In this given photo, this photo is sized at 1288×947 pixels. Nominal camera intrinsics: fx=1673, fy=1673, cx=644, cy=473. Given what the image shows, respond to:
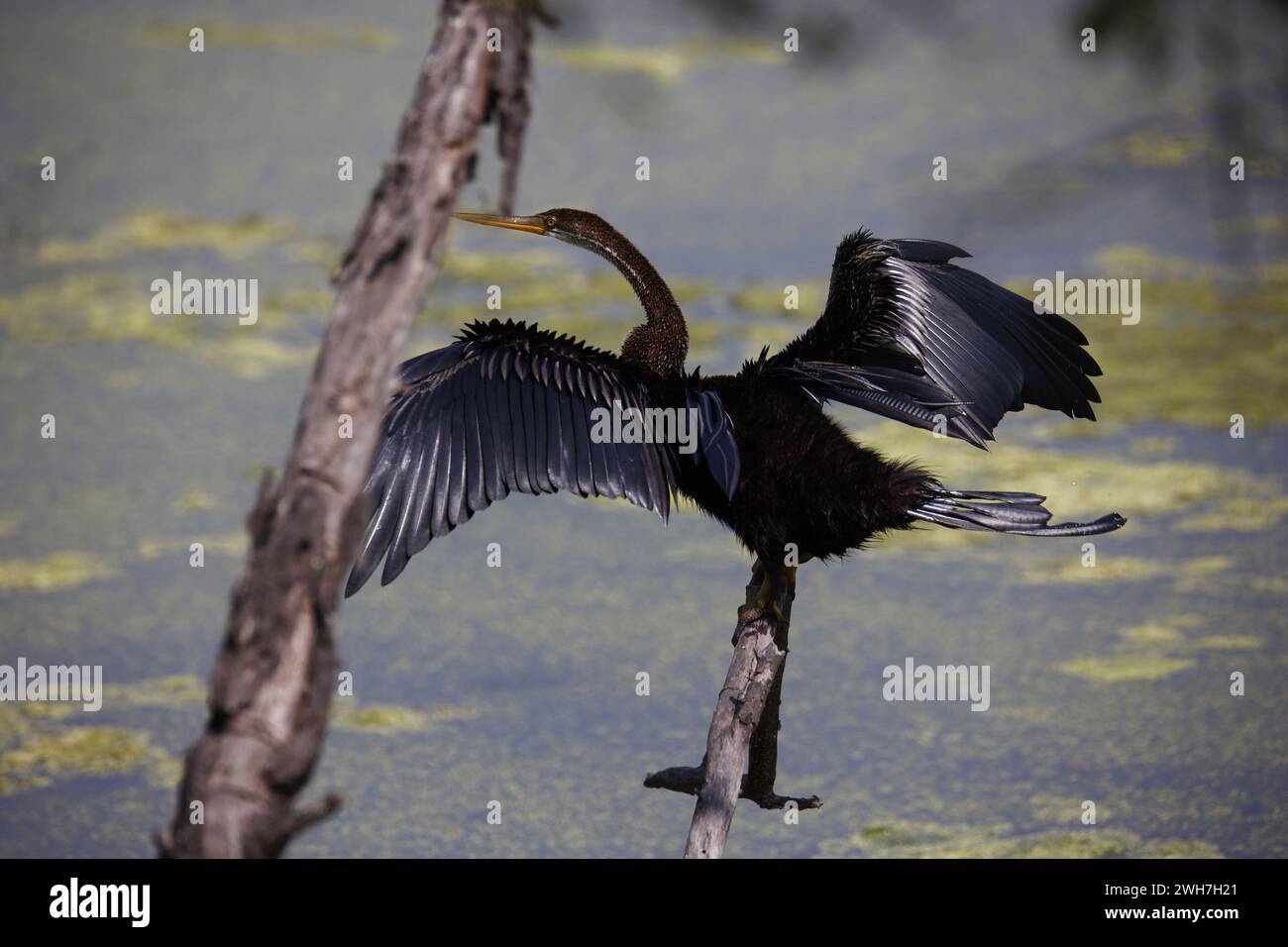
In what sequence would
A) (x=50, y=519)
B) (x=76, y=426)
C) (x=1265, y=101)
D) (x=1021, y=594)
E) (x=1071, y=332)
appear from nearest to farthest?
(x=1265, y=101) → (x=1071, y=332) → (x=1021, y=594) → (x=50, y=519) → (x=76, y=426)

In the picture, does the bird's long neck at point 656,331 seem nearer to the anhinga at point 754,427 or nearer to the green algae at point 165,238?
the anhinga at point 754,427

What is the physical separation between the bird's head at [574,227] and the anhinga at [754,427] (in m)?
0.49

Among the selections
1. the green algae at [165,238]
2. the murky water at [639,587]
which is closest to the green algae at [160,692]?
the murky water at [639,587]

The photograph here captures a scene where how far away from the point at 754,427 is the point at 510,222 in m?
0.73

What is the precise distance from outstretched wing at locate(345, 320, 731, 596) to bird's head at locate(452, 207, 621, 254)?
0.55 metres

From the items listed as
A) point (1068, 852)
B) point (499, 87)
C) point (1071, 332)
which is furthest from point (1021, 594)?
point (499, 87)

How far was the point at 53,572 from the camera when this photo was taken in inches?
181

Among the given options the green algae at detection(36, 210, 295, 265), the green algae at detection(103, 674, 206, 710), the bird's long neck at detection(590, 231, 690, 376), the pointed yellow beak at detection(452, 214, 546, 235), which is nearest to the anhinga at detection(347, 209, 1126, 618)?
the bird's long neck at detection(590, 231, 690, 376)

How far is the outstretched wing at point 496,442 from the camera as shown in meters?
2.69

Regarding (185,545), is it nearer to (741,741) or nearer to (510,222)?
(510,222)

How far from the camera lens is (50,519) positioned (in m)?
4.86

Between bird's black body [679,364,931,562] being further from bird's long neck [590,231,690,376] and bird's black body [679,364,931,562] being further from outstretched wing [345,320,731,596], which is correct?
bird's long neck [590,231,690,376]
